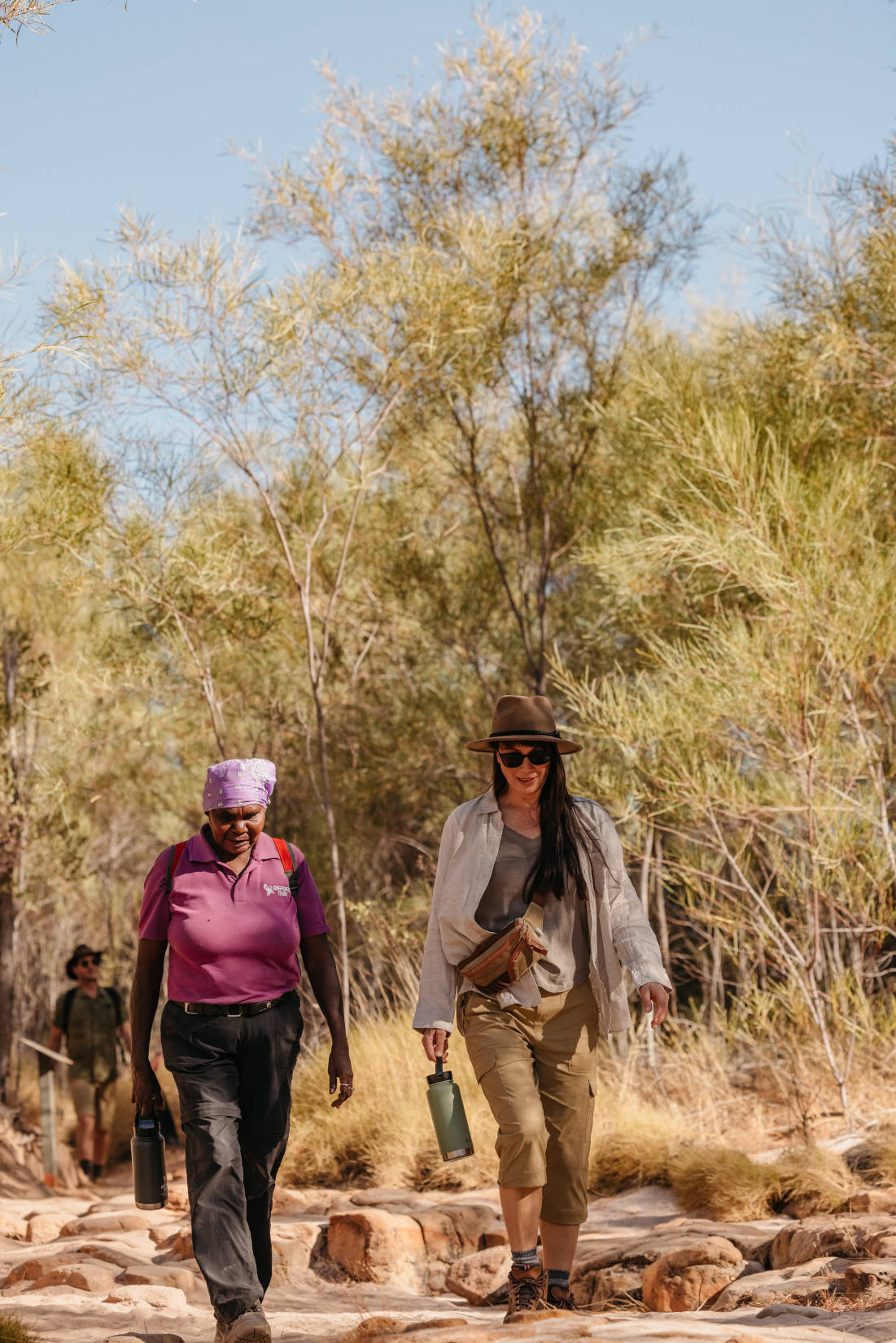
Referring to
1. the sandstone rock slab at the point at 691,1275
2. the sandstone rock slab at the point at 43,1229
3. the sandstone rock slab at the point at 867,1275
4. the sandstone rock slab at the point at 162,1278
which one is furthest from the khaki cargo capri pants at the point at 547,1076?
the sandstone rock slab at the point at 43,1229

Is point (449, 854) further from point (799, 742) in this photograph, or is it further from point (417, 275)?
point (417, 275)

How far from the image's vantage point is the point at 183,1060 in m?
3.72

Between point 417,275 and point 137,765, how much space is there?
27.2ft

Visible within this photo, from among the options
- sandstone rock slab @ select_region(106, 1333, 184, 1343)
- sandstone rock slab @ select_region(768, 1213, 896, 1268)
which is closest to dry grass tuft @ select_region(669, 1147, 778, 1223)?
sandstone rock slab @ select_region(768, 1213, 896, 1268)

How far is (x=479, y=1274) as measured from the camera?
5605 millimetres

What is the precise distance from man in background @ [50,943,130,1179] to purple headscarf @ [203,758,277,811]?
7654mm

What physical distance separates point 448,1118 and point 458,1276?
213cm

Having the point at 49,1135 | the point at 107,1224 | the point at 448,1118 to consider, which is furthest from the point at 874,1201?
the point at 49,1135

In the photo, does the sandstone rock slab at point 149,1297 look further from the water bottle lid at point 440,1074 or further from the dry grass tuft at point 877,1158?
the dry grass tuft at point 877,1158

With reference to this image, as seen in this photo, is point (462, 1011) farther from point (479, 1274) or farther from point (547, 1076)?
point (479, 1274)

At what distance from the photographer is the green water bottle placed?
387 centimetres

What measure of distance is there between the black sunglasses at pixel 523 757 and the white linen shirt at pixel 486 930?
130 millimetres

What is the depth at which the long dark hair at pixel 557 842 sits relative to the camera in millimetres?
3939

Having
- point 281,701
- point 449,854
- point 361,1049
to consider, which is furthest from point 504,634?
point 449,854
